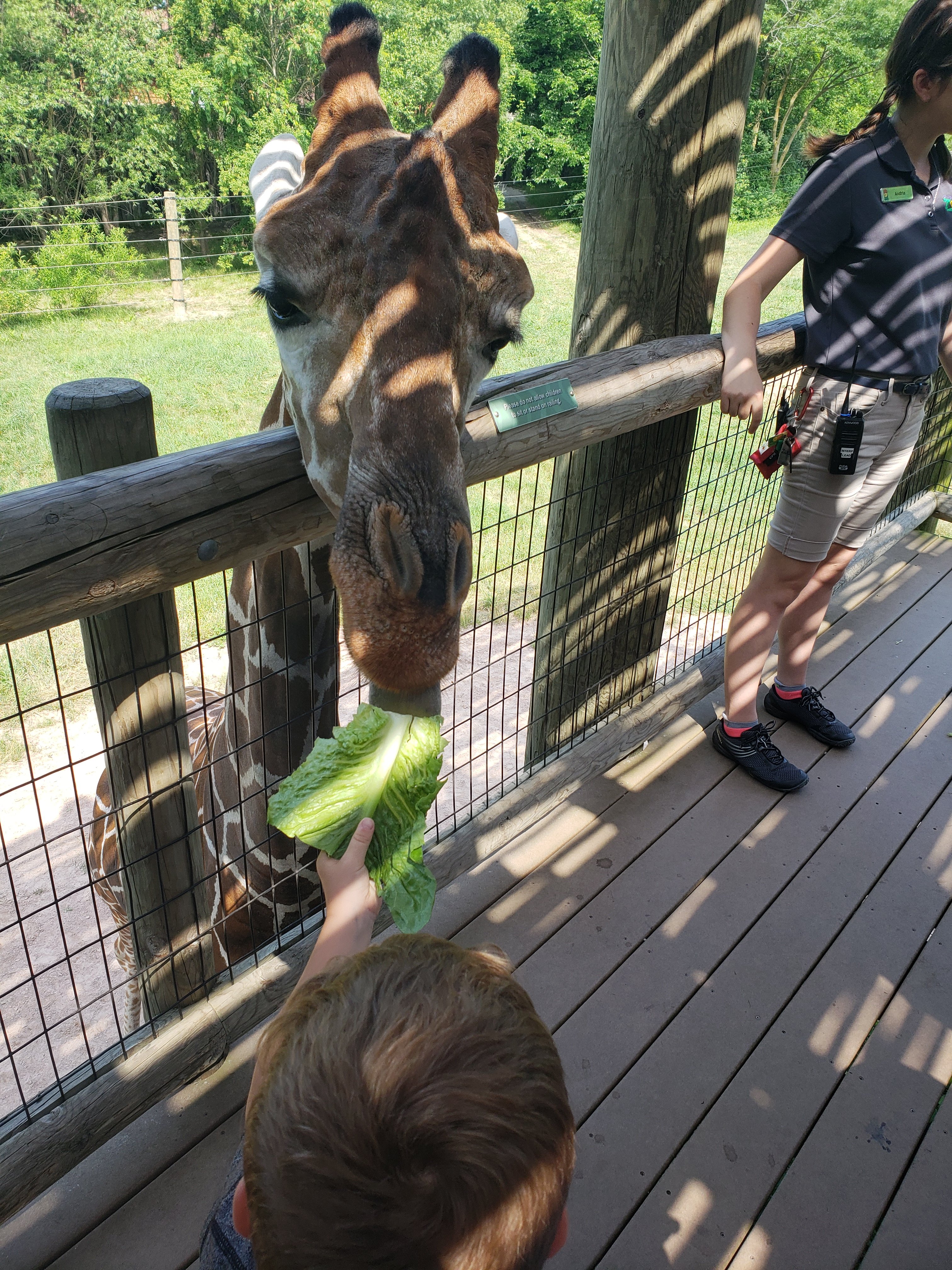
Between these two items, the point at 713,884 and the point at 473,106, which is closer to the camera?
the point at 473,106

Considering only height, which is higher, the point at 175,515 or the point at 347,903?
the point at 175,515

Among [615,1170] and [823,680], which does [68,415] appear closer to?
[615,1170]

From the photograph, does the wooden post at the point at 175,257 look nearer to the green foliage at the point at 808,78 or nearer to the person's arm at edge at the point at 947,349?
the person's arm at edge at the point at 947,349

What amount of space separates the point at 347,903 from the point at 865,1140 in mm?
1411

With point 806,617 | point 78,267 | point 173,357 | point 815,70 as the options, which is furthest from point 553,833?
point 815,70

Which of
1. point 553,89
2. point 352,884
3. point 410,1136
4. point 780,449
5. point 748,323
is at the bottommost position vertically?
point 352,884

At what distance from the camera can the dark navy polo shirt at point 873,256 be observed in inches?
96.8

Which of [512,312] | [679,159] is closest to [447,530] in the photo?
[512,312]

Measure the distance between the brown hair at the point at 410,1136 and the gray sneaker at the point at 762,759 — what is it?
2.34 metres

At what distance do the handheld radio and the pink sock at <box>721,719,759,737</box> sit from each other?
1.01 meters

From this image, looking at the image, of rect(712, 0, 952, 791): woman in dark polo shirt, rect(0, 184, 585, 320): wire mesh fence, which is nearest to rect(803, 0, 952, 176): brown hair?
rect(712, 0, 952, 791): woman in dark polo shirt

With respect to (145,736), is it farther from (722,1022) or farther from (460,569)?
(722,1022)

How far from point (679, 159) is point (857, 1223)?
9.15ft

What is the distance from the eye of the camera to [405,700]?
1.49 meters
